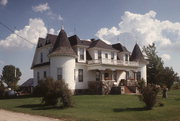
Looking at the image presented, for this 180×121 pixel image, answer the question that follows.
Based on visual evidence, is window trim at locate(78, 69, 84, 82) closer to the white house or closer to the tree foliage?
the white house

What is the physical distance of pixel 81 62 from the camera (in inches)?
1635

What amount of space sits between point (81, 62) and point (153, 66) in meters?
26.3

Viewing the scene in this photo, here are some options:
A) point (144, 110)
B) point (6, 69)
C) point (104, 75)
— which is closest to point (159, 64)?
point (104, 75)

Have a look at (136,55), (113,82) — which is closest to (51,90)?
(113,82)

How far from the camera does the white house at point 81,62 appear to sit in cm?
3822

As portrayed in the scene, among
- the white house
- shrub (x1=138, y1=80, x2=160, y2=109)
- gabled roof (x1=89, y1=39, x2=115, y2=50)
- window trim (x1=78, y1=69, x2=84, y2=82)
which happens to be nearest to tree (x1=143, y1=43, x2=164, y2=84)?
the white house

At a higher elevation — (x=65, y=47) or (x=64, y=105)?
(x=65, y=47)

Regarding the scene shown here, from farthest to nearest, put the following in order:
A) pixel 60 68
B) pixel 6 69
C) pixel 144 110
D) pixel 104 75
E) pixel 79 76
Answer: pixel 6 69 → pixel 104 75 → pixel 79 76 → pixel 60 68 → pixel 144 110

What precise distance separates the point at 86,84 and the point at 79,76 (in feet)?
6.56

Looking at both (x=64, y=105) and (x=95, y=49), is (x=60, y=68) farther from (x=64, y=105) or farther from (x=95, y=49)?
(x=64, y=105)

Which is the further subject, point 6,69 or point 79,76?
point 6,69

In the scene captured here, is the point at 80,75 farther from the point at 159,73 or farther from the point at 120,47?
the point at 159,73

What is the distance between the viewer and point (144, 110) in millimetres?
21766

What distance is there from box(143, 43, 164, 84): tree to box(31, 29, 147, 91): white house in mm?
10828
